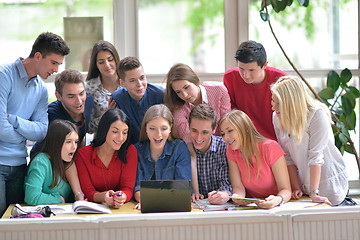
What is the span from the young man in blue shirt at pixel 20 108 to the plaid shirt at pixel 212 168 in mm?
947

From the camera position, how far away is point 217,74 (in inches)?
187

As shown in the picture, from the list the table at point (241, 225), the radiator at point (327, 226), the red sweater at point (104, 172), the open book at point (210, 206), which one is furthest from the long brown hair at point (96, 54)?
the radiator at point (327, 226)

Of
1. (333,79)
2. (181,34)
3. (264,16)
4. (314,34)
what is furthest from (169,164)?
(314,34)

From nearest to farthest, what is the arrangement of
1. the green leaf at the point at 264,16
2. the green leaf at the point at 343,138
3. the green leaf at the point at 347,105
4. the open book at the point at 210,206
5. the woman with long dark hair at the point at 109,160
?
1. the open book at the point at 210,206
2. the woman with long dark hair at the point at 109,160
3. the green leaf at the point at 264,16
4. the green leaf at the point at 343,138
5. the green leaf at the point at 347,105

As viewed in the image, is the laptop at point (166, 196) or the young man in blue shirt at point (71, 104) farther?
the young man in blue shirt at point (71, 104)

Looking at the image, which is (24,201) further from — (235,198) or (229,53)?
(229,53)

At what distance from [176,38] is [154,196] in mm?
2228

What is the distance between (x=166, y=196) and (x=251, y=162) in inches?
26.6

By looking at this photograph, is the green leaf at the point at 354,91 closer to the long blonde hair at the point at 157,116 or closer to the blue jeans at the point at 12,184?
the long blonde hair at the point at 157,116

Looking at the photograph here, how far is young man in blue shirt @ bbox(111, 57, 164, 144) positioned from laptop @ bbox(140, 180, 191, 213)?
0.83m

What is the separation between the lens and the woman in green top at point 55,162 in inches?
128

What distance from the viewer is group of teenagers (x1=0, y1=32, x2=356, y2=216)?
128 inches

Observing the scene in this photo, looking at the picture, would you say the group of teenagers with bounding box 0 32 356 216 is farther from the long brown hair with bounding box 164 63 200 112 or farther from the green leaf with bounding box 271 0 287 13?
the green leaf with bounding box 271 0 287 13

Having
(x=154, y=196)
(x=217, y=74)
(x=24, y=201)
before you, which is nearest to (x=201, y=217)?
(x=154, y=196)
